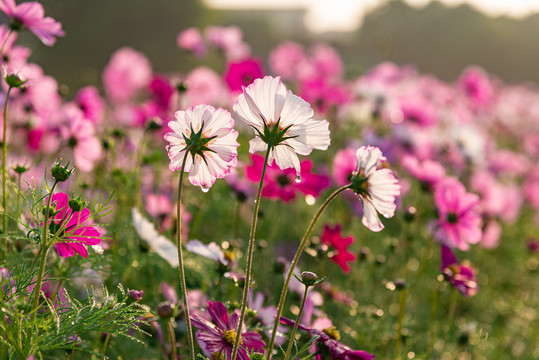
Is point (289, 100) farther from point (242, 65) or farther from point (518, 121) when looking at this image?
point (518, 121)

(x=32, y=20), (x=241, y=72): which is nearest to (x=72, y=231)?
(x=32, y=20)

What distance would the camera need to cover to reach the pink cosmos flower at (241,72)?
1.37 m

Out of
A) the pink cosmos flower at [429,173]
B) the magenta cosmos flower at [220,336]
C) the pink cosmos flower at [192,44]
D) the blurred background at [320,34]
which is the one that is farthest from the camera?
the blurred background at [320,34]

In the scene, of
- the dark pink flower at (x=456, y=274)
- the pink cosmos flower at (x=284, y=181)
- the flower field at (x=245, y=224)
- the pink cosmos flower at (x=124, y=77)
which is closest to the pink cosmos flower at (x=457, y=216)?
the flower field at (x=245, y=224)

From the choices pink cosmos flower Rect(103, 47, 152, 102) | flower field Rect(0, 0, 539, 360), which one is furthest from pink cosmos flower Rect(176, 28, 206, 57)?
pink cosmos flower Rect(103, 47, 152, 102)

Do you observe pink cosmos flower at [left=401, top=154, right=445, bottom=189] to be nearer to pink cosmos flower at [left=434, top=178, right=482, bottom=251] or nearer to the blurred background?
pink cosmos flower at [left=434, top=178, right=482, bottom=251]

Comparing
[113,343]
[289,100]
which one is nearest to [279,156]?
[289,100]

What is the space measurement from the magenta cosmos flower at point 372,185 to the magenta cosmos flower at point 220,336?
168mm

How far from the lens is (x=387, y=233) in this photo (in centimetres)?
187

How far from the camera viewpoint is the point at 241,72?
139cm

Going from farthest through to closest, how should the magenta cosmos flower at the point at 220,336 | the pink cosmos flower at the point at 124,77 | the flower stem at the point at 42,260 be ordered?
1. the pink cosmos flower at the point at 124,77
2. the magenta cosmos flower at the point at 220,336
3. the flower stem at the point at 42,260

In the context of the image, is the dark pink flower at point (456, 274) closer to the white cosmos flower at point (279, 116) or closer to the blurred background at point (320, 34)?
the white cosmos flower at point (279, 116)

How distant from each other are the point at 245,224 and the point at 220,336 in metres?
1.16

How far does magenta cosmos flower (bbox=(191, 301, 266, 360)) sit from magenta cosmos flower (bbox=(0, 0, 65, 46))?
0.42 m
